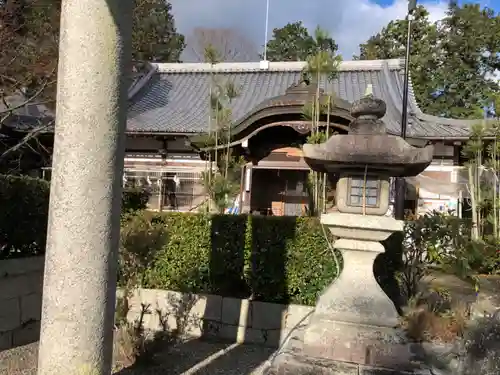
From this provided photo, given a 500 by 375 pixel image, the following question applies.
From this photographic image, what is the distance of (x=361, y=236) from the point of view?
13.7ft

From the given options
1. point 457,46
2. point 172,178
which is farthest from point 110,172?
point 457,46

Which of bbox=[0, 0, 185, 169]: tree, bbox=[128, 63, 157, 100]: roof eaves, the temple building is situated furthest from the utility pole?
bbox=[128, 63, 157, 100]: roof eaves

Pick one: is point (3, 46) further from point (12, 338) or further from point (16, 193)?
point (12, 338)

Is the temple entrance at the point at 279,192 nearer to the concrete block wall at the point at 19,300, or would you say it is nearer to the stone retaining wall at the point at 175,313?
the stone retaining wall at the point at 175,313

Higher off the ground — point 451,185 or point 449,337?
point 451,185

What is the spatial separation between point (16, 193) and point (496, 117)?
1012 centimetres

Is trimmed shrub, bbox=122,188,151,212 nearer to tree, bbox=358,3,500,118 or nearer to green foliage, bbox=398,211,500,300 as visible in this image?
green foliage, bbox=398,211,500,300

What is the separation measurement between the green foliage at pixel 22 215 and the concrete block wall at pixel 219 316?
1483 mm

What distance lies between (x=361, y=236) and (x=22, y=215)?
3986 millimetres

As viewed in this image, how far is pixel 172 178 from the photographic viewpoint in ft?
40.8

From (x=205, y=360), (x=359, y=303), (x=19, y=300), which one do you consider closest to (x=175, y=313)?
(x=205, y=360)

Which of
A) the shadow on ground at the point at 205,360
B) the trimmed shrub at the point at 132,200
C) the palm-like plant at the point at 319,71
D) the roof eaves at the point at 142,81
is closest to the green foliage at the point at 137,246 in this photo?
the trimmed shrub at the point at 132,200

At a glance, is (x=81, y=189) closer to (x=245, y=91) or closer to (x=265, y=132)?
(x=265, y=132)

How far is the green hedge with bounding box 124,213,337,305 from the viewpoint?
552cm
